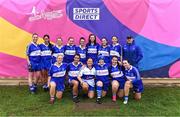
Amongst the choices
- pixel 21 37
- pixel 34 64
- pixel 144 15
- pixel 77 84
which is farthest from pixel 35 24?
pixel 144 15

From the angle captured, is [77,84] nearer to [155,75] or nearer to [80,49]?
[80,49]

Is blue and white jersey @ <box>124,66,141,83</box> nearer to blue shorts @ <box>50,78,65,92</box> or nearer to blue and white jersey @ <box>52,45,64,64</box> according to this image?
blue shorts @ <box>50,78,65,92</box>

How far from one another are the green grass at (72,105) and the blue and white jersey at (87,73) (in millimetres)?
552

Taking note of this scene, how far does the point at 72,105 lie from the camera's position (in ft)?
29.2

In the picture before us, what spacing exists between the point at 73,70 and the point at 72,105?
0.96m

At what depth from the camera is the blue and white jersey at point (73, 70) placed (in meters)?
9.43

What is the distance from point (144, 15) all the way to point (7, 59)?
12.7 ft

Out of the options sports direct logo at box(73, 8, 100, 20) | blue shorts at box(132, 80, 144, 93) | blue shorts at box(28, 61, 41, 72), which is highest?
sports direct logo at box(73, 8, 100, 20)

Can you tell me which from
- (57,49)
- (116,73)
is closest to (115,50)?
(116,73)

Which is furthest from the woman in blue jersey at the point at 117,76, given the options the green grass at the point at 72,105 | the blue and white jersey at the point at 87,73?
the blue and white jersey at the point at 87,73

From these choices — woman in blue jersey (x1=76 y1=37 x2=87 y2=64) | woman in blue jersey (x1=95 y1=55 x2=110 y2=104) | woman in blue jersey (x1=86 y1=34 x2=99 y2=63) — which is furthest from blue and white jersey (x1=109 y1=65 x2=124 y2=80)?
woman in blue jersey (x1=76 y1=37 x2=87 y2=64)

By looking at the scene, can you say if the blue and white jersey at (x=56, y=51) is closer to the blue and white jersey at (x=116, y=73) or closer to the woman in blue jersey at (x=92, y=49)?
the woman in blue jersey at (x=92, y=49)

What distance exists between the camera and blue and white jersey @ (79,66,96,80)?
937 centimetres

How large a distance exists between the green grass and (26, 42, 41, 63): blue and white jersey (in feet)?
2.86
